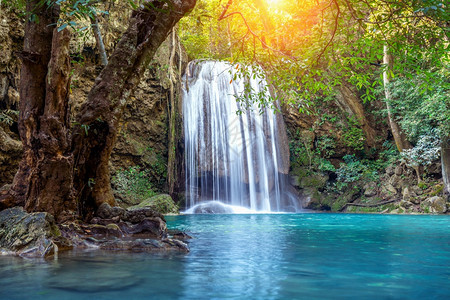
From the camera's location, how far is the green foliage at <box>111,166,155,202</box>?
45.9 feet

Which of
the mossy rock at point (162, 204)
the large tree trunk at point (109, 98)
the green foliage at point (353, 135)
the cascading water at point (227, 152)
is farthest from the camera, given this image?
the green foliage at point (353, 135)

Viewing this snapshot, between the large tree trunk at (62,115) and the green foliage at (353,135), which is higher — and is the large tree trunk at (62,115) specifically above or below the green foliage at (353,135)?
below

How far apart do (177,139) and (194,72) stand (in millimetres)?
4238

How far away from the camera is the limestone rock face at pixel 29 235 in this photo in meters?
3.25

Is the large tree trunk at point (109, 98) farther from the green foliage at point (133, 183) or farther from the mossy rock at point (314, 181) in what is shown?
the mossy rock at point (314, 181)

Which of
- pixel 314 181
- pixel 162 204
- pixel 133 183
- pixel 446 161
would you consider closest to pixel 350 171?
pixel 314 181

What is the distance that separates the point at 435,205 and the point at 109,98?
13.2 metres

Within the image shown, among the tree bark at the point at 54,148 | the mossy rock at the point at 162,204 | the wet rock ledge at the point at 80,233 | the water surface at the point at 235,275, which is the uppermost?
the tree bark at the point at 54,148

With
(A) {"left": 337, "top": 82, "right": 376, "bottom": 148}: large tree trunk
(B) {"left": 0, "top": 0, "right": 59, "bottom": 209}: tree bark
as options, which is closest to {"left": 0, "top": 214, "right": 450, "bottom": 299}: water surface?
(B) {"left": 0, "top": 0, "right": 59, "bottom": 209}: tree bark

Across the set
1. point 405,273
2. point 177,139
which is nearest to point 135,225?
point 405,273

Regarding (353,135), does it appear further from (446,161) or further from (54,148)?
(54,148)

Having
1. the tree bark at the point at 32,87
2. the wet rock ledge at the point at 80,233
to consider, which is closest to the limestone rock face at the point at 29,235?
the wet rock ledge at the point at 80,233

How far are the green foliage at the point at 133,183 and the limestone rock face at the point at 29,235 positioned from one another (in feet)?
34.2

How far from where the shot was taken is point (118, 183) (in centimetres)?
1400
